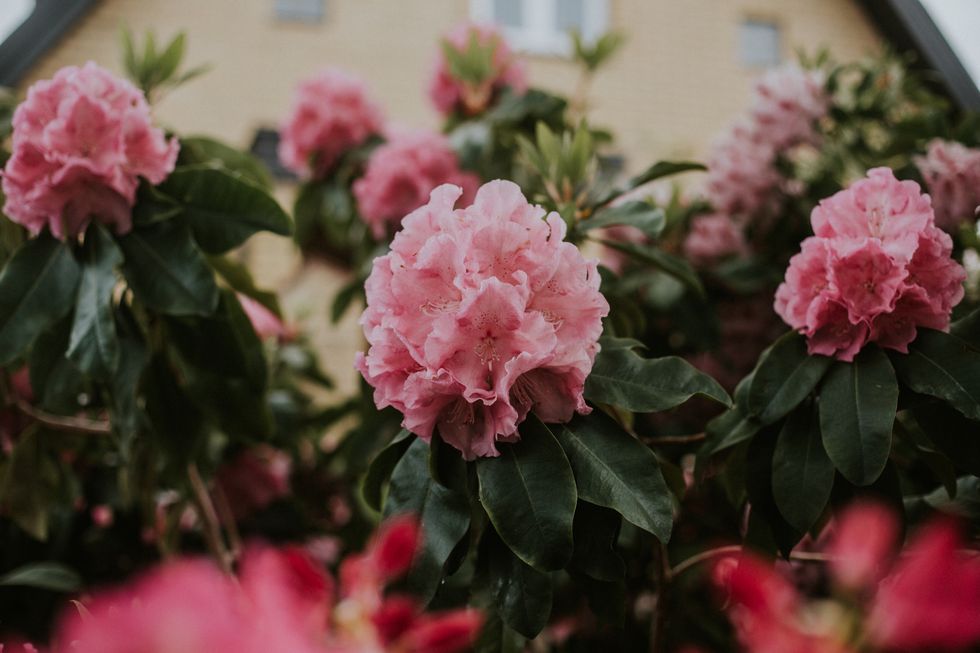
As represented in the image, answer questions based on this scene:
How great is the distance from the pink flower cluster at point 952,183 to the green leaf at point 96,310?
131 cm

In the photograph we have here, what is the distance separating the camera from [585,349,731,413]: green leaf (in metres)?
0.81

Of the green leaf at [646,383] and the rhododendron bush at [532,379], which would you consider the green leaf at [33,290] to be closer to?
the rhododendron bush at [532,379]

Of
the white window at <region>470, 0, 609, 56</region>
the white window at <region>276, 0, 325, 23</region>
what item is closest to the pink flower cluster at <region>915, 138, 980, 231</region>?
the white window at <region>470, 0, 609, 56</region>

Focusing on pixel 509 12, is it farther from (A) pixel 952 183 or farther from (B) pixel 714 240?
(A) pixel 952 183

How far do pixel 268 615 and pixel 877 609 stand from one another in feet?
0.69

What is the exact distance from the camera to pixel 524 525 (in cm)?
74

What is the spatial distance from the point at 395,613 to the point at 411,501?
1.77 ft

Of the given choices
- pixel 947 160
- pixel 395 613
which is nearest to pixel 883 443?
pixel 395 613

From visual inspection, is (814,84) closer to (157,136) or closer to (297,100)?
(297,100)

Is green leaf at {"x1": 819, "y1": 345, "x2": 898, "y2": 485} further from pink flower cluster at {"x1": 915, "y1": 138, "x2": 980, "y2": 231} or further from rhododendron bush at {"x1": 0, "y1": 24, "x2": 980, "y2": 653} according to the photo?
pink flower cluster at {"x1": 915, "y1": 138, "x2": 980, "y2": 231}

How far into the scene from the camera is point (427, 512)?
82 cm

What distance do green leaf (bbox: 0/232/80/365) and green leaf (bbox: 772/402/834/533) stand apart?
94cm

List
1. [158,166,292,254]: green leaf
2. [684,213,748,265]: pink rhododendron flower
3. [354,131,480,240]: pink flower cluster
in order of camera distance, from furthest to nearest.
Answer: [684,213,748,265]: pink rhododendron flower
[354,131,480,240]: pink flower cluster
[158,166,292,254]: green leaf

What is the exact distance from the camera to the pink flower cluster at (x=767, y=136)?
186 centimetres
